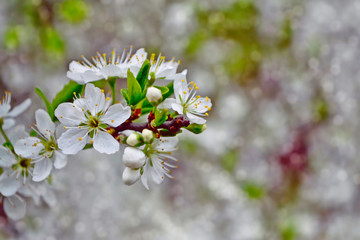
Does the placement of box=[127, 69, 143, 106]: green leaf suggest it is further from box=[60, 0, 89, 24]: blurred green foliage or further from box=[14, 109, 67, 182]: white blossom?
box=[60, 0, 89, 24]: blurred green foliage

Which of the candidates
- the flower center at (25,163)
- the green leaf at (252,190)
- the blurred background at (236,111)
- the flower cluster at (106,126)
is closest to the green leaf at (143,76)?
the flower cluster at (106,126)

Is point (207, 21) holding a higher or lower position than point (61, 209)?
higher

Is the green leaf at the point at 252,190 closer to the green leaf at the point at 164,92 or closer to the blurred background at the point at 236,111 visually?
the blurred background at the point at 236,111

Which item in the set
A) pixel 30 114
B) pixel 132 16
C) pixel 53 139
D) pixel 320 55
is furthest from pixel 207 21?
pixel 53 139

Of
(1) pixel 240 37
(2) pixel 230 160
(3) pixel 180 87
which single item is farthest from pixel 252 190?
(3) pixel 180 87

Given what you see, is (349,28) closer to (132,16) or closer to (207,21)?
(207,21)

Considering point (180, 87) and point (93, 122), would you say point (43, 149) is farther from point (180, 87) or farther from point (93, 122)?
point (180, 87)
